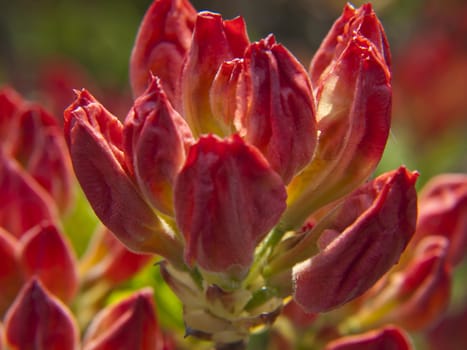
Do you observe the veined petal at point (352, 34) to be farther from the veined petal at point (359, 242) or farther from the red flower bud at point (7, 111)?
the red flower bud at point (7, 111)

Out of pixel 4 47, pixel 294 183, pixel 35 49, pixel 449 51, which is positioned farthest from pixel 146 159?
pixel 4 47

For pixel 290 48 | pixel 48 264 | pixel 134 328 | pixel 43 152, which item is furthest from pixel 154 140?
pixel 290 48

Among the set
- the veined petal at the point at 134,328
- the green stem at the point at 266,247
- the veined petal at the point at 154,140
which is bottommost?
the veined petal at the point at 134,328

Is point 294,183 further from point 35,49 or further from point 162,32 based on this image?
point 35,49

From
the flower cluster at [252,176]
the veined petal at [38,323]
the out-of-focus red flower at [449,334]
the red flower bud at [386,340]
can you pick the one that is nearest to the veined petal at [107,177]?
the flower cluster at [252,176]

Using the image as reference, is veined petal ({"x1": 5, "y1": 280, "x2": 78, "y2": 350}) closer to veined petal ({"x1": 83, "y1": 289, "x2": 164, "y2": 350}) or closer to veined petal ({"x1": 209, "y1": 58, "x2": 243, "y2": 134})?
veined petal ({"x1": 83, "y1": 289, "x2": 164, "y2": 350})

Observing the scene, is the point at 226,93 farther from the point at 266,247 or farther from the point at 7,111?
the point at 7,111

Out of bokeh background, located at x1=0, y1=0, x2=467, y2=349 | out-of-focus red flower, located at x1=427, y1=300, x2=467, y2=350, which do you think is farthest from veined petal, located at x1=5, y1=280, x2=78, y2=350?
out-of-focus red flower, located at x1=427, y1=300, x2=467, y2=350
